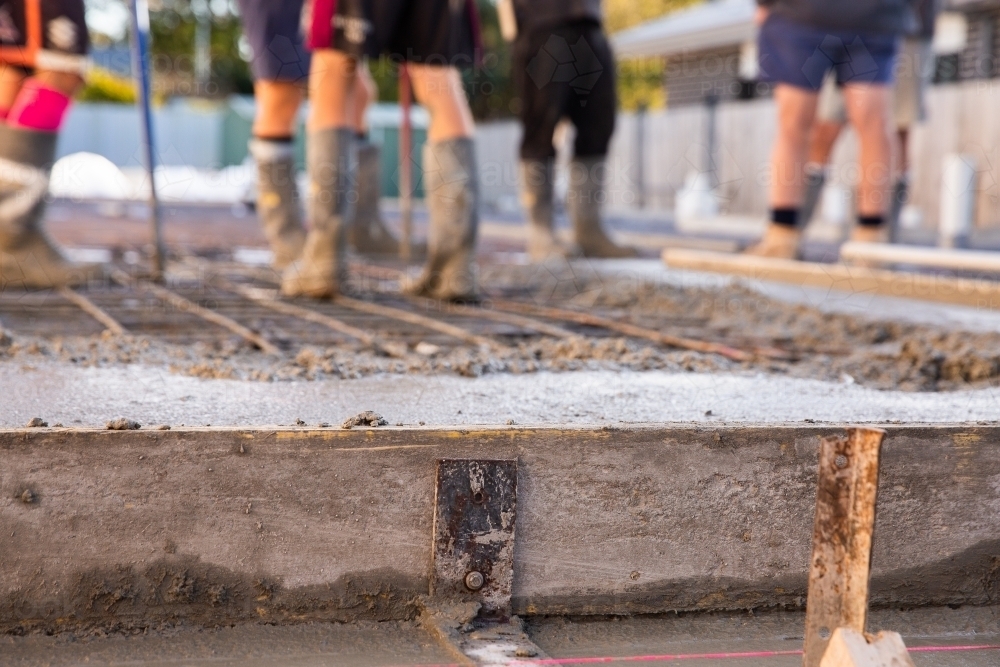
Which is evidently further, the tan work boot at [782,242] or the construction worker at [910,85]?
the construction worker at [910,85]

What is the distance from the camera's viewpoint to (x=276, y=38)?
478 centimetres

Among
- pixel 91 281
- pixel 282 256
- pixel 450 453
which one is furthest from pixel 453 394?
pixel 282 256

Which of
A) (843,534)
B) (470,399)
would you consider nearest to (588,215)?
(470,399)

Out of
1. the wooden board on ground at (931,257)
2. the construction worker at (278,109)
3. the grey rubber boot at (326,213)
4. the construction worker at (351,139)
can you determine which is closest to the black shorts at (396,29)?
the construction worker at (351,139)

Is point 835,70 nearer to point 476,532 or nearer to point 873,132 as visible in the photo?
point 873,132

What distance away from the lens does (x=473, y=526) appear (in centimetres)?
170

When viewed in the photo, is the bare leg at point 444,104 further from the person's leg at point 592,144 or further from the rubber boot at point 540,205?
the person's leg at point 592,144

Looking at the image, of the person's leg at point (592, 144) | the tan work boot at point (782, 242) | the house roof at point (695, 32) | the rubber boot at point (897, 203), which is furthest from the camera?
the house roof at point (695, 32)

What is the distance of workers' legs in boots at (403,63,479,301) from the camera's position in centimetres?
378

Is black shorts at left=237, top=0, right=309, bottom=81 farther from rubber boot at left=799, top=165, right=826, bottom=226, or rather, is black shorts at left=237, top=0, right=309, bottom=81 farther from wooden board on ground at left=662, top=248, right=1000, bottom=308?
rubber boot at left=799, top=165, right=826, bottom=226

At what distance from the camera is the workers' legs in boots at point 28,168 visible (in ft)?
12.8

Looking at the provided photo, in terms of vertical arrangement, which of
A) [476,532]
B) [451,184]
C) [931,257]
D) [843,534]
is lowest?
[476,532]

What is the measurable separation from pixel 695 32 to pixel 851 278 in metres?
14.8

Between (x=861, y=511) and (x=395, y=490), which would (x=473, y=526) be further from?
(x=861, y=511)
